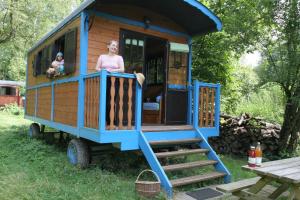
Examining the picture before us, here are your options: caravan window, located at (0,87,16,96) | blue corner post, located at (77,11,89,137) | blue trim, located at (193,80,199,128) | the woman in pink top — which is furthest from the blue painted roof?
caravan window, located at (0,87,16,96)

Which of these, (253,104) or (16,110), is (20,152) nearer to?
(253,104)

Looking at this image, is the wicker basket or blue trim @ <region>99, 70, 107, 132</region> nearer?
the wicker basket

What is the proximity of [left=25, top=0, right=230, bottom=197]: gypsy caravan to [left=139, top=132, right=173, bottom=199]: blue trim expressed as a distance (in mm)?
15

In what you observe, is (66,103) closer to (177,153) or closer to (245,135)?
(177,153)

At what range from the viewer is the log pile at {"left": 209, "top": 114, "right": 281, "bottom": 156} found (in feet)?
25.9

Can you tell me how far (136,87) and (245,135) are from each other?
4.23 meters

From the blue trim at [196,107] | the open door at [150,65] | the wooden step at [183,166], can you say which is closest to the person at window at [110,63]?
the open door at [150,65]

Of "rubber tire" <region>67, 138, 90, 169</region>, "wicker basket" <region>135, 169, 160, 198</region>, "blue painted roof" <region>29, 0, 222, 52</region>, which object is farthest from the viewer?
"blue painted roof" <region>29, 0, 222, 52</region>

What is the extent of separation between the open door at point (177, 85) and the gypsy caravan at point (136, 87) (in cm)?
2

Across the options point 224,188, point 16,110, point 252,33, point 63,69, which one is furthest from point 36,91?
point 16,110

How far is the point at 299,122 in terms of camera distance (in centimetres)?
739

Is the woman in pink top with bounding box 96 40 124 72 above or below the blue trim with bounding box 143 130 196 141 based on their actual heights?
above

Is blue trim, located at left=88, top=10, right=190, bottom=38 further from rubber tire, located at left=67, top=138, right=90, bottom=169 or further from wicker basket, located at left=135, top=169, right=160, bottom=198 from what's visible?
wicker basket, located at left=135, top=169, right=160, bottom=198

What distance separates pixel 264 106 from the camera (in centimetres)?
1074
